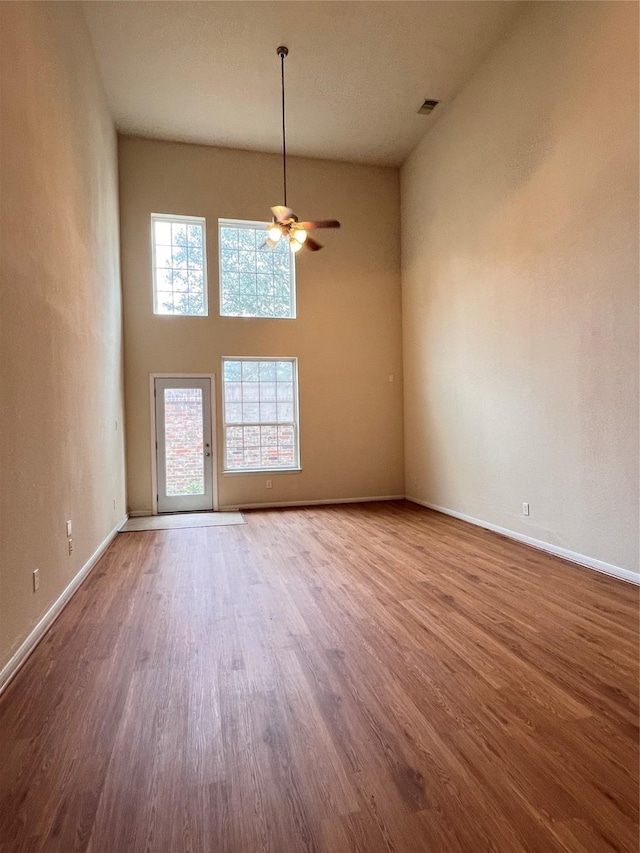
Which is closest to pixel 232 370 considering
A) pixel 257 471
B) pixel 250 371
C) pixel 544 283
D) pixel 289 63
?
pixel 250 371

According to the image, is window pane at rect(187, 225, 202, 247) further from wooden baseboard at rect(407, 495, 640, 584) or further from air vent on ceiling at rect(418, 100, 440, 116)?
wooden baseboard at rect(407, 495, 640, 584)

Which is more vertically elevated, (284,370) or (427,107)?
(427,107)

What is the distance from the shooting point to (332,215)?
22.7 ft

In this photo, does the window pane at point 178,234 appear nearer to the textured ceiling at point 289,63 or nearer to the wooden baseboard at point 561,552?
the textured ceiling at point 289,63

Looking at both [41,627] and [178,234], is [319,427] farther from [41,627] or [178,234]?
[41,627]

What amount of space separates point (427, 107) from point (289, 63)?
1.88 m

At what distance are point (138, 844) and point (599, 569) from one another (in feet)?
11.9

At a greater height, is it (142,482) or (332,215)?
(332,215)

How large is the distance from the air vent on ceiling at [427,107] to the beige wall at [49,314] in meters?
3.82

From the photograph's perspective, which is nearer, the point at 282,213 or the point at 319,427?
the point at 282,213

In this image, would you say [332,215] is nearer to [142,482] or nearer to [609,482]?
[142,482]

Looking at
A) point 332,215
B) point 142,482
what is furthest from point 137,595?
point 332,215

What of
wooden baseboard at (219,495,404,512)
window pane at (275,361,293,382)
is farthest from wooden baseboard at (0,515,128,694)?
window pane at (275,361,293,382)

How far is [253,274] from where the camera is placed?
6816 mm
